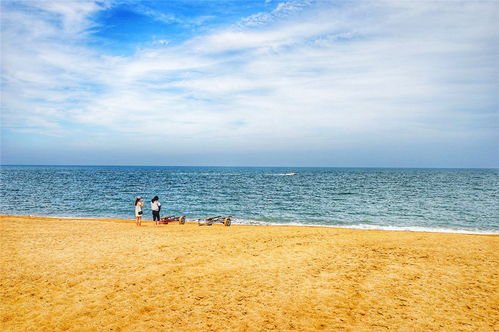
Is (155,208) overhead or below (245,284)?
overhead

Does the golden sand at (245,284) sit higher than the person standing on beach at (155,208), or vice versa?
the person standing on beach at (155,208)

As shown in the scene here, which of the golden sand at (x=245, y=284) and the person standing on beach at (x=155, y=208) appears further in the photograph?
the person standing on beach at (x=155, y=208)

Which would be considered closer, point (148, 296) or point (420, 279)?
point (148, 296)

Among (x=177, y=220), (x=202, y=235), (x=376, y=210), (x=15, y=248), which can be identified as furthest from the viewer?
(x=376, y=210)

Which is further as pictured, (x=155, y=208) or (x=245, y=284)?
(x=155, y=208)

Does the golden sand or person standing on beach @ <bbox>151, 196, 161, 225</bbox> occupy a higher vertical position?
person standing on beach @ <bbox>151, 196, 161, 225</bbox>

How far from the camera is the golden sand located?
26.3 feet

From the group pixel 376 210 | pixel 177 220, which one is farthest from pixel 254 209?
pixel 376 210

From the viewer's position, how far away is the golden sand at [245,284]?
802cm

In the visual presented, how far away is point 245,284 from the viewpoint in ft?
34.1

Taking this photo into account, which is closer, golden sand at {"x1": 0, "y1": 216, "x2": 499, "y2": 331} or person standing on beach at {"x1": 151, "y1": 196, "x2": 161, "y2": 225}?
golden sand at {"x1": 0, "y1": 216, "x2": 499, "y2": 331}

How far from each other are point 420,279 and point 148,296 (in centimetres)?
→ 980

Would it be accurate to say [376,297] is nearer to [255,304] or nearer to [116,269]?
[255,304]

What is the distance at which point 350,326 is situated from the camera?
7.71m
